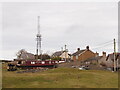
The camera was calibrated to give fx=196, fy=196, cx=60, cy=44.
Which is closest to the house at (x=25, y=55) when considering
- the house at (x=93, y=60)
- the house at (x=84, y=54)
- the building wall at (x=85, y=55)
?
the house at (x=84, y=54)

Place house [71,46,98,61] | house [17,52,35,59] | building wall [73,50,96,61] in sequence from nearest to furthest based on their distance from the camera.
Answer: house [71,46,98,61] → building wall [73,50,96,61] → house [17,52,35,59]

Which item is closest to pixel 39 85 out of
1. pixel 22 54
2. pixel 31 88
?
pixel 31 88

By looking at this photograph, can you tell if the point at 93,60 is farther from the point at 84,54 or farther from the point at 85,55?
the point at 84,54

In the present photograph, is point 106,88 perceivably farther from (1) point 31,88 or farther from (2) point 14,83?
(2) point 14,83

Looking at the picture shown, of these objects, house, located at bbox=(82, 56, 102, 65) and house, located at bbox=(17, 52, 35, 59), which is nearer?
house, located at bbox=(82, 56, 102, 65)

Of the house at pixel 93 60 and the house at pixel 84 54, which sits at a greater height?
the house at pixel 84 54

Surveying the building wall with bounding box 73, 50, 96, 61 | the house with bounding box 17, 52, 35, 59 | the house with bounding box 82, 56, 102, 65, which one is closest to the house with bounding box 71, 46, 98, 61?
the building wall with bounding box 73, 50, 96, 61

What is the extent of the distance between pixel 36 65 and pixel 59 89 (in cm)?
4814

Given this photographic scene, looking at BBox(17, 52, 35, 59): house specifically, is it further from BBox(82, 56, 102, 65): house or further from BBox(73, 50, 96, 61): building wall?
BBox(82, 56, 102, 65): house

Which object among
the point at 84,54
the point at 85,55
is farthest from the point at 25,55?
the point at 85,55

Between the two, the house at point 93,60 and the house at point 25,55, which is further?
the house at point 25,55

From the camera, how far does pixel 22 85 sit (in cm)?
3144

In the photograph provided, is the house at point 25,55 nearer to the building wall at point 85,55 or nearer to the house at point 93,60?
the building wall at point 85,55

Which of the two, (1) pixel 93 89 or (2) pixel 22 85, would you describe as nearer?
(1) pixel 93 89
